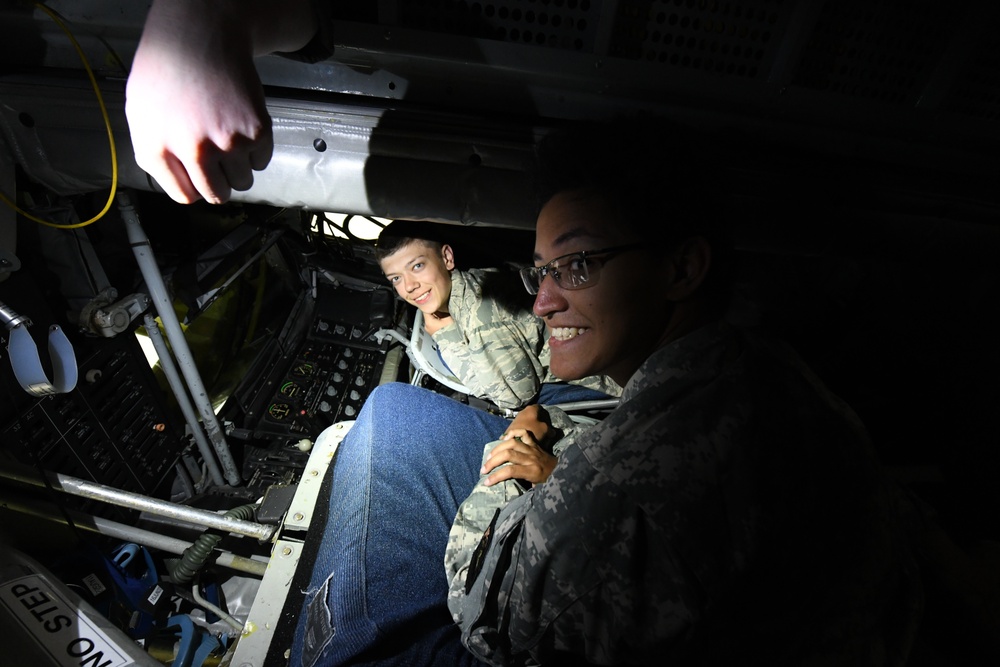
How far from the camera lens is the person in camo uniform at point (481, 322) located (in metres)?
2.40

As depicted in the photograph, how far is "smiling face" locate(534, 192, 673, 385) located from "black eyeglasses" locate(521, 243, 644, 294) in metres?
0.01

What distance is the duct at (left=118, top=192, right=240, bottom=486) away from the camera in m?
1.87

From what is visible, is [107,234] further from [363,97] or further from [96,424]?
[363,97]

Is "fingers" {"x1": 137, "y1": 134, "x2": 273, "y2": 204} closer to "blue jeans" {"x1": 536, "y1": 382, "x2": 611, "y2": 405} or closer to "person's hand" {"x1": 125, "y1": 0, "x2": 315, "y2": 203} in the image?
"person's hand" {"x1": 125, "y1": 0, "x2": 315, "y2": 203}

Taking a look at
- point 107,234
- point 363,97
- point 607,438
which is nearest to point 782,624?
point 607,438

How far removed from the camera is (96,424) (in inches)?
77.7

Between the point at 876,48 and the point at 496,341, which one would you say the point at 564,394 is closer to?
the point at 496,341

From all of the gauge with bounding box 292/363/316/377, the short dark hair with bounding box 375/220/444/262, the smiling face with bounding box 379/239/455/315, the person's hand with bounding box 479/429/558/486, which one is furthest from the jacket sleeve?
the gauge with bounding box 292/363/316/377

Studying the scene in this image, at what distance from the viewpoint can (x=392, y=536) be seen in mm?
1382

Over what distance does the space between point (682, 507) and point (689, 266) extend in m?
0.62

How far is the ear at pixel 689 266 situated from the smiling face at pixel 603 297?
3cm

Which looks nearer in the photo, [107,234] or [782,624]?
[782,624]

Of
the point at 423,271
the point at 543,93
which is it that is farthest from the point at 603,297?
the point at 423,271

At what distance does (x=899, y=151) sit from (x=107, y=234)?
329 cm
